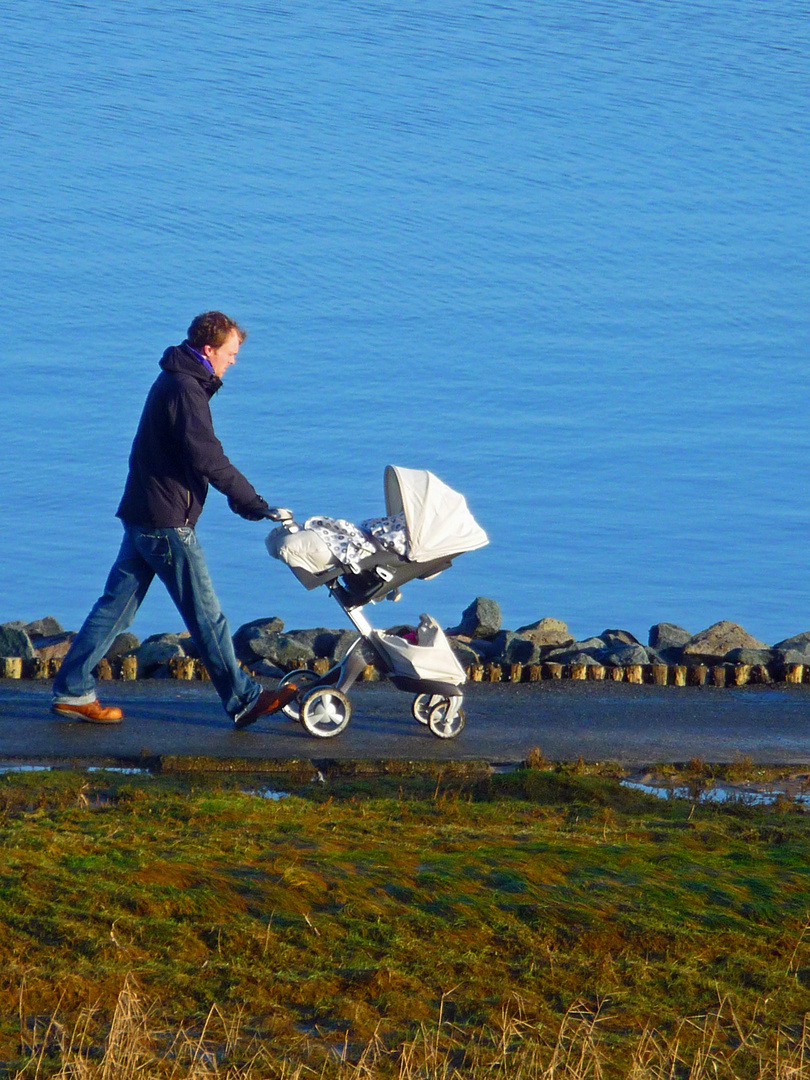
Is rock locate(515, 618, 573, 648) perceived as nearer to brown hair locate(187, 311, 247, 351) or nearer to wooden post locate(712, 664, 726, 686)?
wooden post locate(712, 664, 726, 686)

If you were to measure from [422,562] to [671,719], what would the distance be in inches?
64.4

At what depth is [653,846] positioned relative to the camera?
5.25 m

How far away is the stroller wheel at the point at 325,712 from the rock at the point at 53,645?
9.13 ft

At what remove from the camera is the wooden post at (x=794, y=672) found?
8.56 m

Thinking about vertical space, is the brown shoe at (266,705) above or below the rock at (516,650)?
below

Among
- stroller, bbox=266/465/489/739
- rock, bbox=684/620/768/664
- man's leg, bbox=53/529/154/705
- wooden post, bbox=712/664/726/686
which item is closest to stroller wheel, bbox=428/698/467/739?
stroller, bbox=266/465/489/739

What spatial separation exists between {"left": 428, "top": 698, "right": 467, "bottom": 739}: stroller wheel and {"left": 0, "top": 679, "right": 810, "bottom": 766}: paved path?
7 centimetres

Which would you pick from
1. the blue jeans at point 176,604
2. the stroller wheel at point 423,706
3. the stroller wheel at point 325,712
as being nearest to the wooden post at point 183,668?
the blue jeans at point 176,604

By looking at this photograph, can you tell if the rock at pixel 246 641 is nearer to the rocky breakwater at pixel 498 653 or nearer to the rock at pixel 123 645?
the rocky breakwater at pixel 498 653

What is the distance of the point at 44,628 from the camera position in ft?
37.2

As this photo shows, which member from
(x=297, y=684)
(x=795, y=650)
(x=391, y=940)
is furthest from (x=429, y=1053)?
(x=795, y=650)

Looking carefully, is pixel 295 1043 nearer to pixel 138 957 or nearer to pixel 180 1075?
pixel 180 1075

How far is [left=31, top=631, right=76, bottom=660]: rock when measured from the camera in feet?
31.9

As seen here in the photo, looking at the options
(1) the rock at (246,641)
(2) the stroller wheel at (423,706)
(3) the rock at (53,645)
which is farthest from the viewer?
(3) the rock at (53,645)
